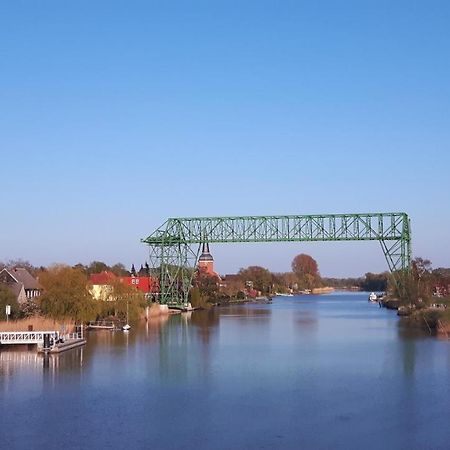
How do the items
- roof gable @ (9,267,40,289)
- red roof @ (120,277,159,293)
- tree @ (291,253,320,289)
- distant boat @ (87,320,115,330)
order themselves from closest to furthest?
distant boat @ (87,320,115,330) → roof gable @ (9,267,40,289) → red roof @ (120,277,159,293) → tree @ (291,253,320,289)

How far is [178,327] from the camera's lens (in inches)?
2127

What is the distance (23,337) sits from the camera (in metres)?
38.1

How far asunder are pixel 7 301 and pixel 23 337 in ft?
20.2

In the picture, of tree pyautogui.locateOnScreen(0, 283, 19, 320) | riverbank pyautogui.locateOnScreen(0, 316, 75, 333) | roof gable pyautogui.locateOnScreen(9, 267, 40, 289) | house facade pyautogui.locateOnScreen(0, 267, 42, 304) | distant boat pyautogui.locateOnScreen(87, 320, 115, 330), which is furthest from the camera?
roof gable pyautogui.locateOnScreen(9, 267, 40, 289)

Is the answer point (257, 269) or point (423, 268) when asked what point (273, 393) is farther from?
point (257, 269)

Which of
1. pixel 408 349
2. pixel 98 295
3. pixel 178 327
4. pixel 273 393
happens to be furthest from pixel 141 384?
pixel 98 295

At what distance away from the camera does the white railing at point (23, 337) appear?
37531 mm

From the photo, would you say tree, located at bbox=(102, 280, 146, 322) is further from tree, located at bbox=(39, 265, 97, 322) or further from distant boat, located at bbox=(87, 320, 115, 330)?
tree, located at bbox=(39, 265, 97, 322)

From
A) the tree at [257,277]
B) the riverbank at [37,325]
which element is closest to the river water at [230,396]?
the riverbank at [37,325]

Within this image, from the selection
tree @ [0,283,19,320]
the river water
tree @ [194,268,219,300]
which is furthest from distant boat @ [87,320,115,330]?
tree @ [194,268,219,300]

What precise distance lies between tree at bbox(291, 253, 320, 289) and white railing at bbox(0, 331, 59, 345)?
148m

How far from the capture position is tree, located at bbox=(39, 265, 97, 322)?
44.4m

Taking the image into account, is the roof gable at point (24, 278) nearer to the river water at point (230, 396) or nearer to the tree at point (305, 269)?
the river water at point (230, 396)

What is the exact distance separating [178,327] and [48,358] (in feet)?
69.1
